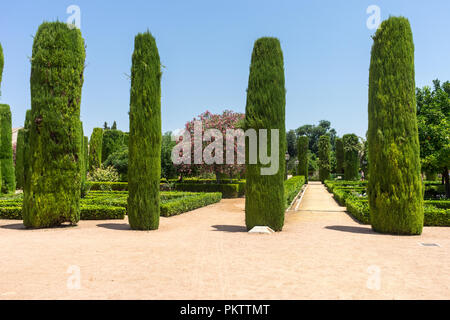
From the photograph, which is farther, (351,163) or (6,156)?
(351,163)

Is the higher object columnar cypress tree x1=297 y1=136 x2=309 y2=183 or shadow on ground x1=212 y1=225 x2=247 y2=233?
columnar cypress tree x1=297 y1=136 x2=309 y2=183

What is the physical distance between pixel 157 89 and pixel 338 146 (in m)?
47.7

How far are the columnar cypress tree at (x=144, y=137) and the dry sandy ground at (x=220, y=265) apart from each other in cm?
84

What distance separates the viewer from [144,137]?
11.4 metres

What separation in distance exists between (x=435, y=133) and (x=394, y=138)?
1154 cm

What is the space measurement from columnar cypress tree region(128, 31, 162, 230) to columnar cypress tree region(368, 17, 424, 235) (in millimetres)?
7108

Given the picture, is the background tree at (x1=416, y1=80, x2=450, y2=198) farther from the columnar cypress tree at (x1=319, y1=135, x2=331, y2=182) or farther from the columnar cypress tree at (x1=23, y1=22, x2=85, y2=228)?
the columnar cypress tree at (x1=319, y1=135, x2=331, y2=182)

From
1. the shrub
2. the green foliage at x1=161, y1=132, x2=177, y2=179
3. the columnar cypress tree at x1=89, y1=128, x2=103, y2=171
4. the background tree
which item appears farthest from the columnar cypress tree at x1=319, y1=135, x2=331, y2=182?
the columnar cypress tree at x1=89, y1=128, x2=103, y2=171

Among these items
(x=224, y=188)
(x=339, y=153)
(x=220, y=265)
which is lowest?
(x=220, y=265)

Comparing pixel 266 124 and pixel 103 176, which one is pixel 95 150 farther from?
pixel 266 124

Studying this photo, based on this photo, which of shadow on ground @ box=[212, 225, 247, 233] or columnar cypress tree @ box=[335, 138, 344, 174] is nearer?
shadow on ground @ box=[212, 225, 247, 233]

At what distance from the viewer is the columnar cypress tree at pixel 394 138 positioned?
34.3ft

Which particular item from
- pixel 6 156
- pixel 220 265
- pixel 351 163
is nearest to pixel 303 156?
pixel 351 163

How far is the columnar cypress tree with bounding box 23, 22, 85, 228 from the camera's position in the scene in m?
11.3
